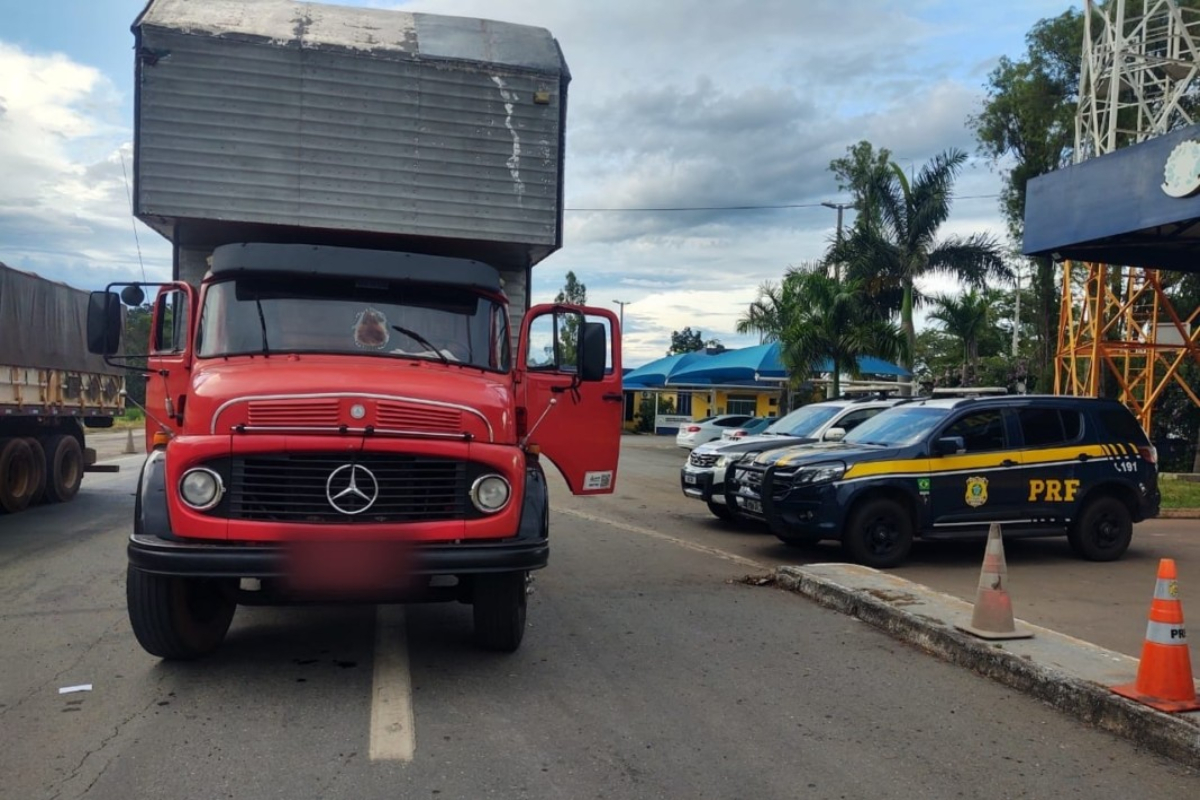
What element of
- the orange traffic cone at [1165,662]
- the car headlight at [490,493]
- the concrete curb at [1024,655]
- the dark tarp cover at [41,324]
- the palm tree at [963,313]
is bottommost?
the concrete curb at [1024,655]

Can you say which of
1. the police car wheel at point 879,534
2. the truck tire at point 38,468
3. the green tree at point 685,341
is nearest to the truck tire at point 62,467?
the truck tire at point 38,468

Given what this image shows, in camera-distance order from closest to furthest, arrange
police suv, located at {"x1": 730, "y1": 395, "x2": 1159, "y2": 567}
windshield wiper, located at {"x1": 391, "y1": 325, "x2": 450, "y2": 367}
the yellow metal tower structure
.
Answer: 1. windshield wiper, located at {"x1": 391, "y1": 325, "x2": 450, "y2": 367}
2. police suv, located at {"x1": 730, "y1": 395, "x2": 1159, "y2": 567}
3. the yellow metal tower structure

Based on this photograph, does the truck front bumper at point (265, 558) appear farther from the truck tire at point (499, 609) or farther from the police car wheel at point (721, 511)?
the police car wheel at point (721, 511)

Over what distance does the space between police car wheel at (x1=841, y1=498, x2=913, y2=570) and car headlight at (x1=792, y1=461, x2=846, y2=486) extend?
1.37ft

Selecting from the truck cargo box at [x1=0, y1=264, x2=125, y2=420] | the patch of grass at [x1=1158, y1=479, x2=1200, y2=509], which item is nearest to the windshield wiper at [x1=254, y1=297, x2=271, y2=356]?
the truck cargo box at [x1=0, y1=264, x2=125, y2=420]

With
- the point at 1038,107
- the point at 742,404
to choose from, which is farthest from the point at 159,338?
the point at 742,404

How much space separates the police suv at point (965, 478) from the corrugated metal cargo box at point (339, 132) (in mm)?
4175

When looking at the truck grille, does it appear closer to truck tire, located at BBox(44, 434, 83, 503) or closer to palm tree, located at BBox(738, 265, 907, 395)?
truck tire, located at BBox(44, 434, 83, 503)

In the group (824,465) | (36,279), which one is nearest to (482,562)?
(824,465)

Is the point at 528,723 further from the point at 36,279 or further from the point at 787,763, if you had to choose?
the point at 36,279

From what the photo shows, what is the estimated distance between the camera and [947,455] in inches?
410

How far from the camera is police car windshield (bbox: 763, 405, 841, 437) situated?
1393 cm

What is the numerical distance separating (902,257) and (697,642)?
21.6 metres

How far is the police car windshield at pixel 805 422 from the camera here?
A: 13.9 m
